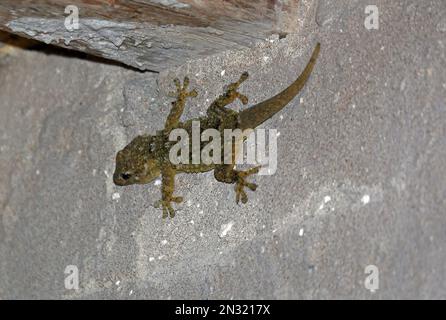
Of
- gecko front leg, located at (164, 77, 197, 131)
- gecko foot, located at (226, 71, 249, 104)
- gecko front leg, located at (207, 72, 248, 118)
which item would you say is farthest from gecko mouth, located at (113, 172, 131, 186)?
gecko foot, located at (226, 71, 249, 104)

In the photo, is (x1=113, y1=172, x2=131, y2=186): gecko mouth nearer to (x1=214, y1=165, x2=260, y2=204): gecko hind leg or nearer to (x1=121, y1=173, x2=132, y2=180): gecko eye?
(x1=121, y1=173, x2=132, y2=180): gecko eye

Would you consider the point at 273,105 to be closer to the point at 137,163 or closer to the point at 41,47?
the point at 137,163

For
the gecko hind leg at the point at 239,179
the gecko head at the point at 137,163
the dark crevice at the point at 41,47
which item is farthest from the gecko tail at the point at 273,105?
the dark crevice at the point at 41,47

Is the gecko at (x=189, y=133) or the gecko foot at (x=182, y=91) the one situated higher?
the gecko foot at (x=182, y=91)

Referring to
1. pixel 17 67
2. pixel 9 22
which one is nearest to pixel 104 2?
pixel 9 22

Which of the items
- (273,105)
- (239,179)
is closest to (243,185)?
(239,179)

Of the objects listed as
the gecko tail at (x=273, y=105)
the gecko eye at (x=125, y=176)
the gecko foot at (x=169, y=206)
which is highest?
the gecko tail at (x=273, y=105)

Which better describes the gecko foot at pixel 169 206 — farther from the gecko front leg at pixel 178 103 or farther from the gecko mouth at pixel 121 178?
the gecko front leg at pixel 178 103
